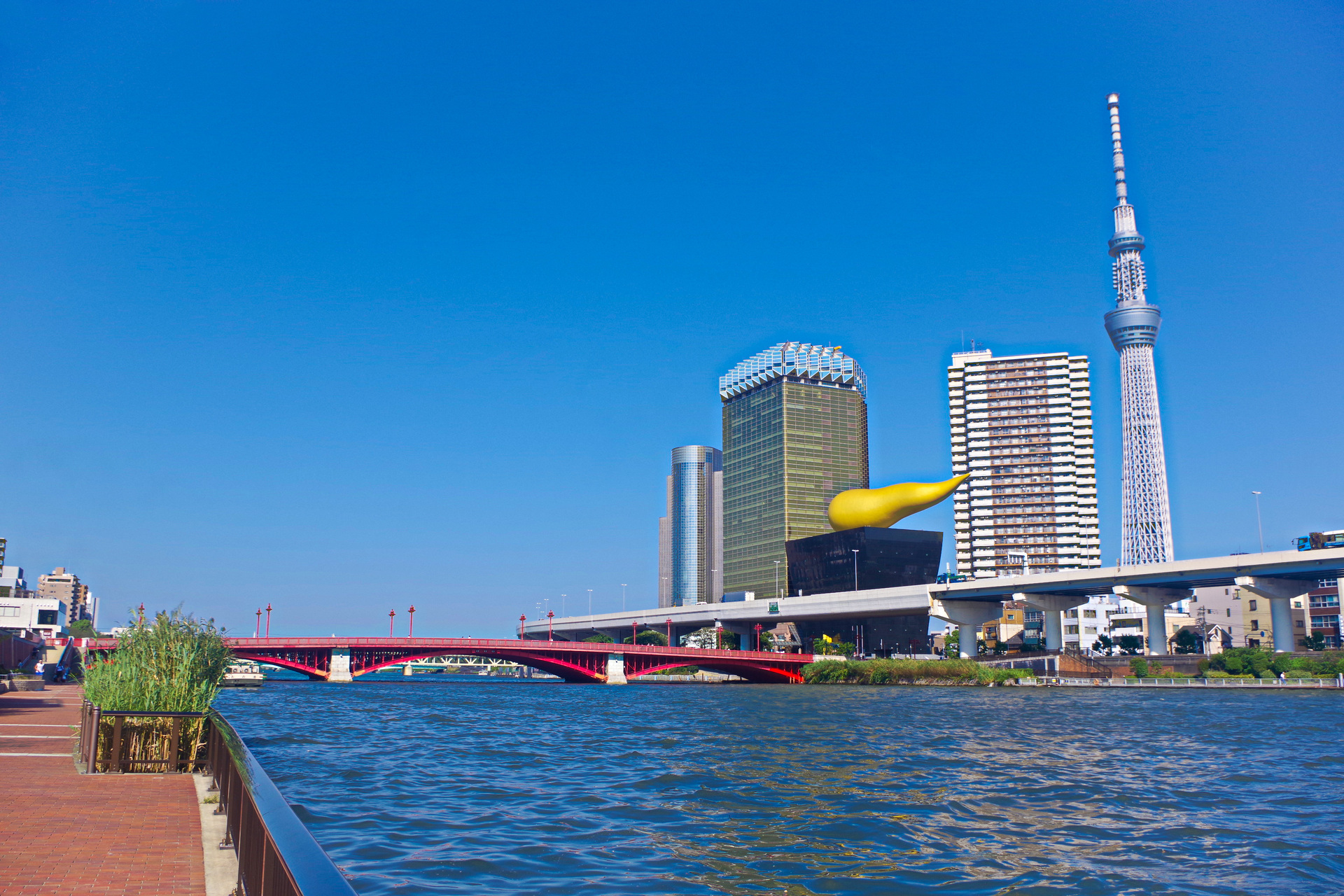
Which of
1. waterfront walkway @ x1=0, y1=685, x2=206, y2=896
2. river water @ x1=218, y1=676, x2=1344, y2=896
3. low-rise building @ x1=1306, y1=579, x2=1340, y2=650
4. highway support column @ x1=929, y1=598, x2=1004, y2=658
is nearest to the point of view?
waterfront walkway @ x1=0, y1=685, x2=206, y2=896

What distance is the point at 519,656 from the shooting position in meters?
103

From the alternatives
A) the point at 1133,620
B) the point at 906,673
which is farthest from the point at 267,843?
the point at 1133,620

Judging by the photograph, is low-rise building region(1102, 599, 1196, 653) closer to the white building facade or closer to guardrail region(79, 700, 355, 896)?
the white building facade

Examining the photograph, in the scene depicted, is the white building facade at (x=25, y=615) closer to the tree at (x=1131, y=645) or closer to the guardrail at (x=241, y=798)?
the guardrail at (x=241, y=798)

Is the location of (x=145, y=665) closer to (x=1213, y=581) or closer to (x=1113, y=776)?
(x=1113, y=776)

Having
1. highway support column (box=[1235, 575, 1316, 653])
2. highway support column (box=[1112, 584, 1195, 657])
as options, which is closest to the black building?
highway support column (box=[1112, 584, 1195, 657])

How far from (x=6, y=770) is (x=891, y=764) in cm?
2206

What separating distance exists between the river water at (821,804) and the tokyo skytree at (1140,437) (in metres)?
126

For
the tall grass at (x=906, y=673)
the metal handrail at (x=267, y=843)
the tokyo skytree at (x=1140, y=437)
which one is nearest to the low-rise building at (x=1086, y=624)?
the tokyo skytree at (x=1140, y=437)

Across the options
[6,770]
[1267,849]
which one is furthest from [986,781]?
[6,770]

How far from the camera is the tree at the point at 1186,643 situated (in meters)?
119

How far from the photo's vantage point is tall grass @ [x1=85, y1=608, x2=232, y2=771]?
17.6 meters

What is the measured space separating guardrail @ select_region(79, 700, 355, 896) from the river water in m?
2.66

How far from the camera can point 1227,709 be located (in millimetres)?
56531
